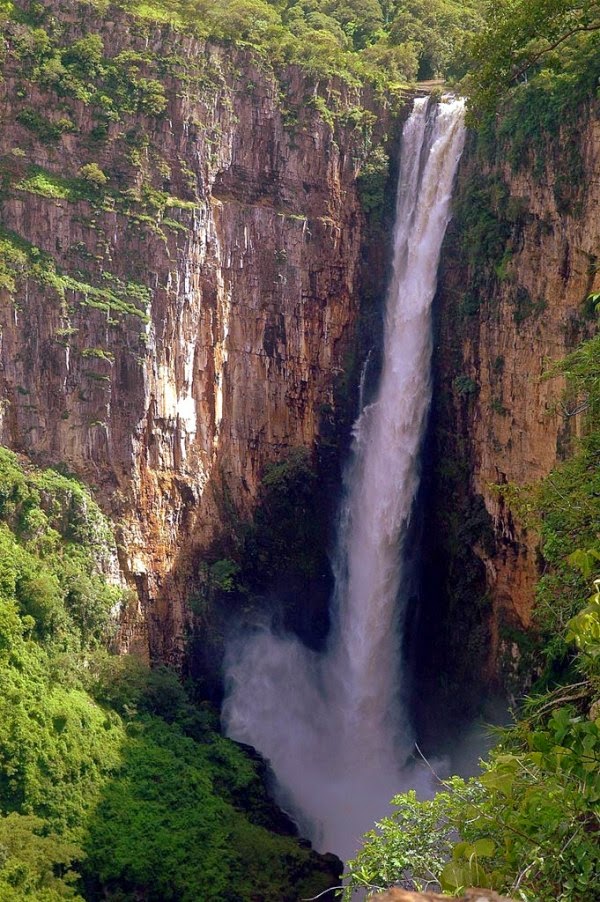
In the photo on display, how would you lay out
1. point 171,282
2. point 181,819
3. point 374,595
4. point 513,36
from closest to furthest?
point 513,36, point 181,819, point 171,282, point 374,595

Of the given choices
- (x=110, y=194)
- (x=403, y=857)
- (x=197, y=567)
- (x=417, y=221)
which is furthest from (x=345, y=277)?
(x=403, y=857)

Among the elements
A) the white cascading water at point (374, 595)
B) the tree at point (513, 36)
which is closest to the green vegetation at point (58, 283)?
the white cascading water at point (374, 595)

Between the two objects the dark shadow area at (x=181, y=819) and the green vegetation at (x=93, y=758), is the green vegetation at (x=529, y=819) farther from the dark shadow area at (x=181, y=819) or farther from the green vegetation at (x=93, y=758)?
the dark shadow area at (x=181, y=819)

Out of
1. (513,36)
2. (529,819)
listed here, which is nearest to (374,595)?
(513,36)

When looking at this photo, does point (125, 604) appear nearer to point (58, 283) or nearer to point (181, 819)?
point (181, 819)

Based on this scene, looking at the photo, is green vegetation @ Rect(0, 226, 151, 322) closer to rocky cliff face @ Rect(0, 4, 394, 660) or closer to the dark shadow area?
rocky cliff face @ Rect(0, 4, 394, 660)

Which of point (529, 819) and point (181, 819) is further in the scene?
point (181, 819)
